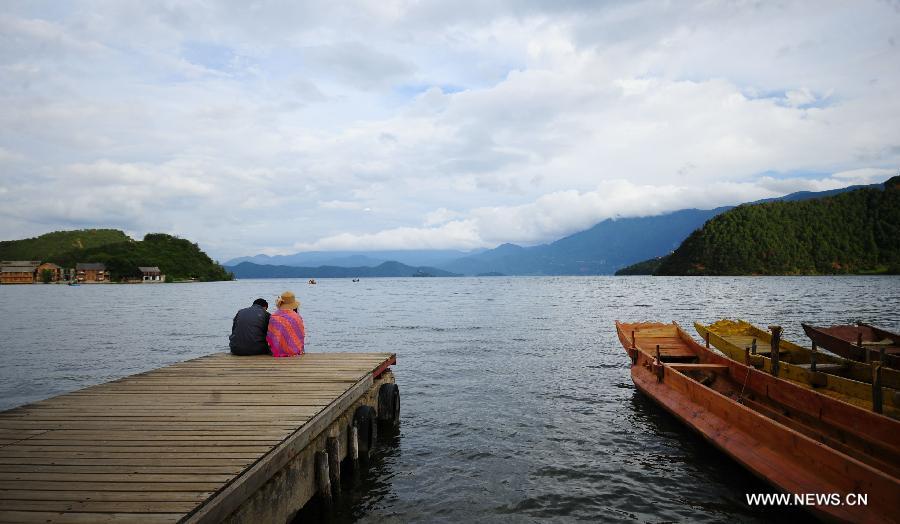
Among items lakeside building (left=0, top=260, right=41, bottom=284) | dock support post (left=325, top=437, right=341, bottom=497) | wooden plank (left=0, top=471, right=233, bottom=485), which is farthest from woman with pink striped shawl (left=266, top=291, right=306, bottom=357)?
lakeside building (left=0, top=260, right=41, bottom=284)

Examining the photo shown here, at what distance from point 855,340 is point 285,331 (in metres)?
22.8

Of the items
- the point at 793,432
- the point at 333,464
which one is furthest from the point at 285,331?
the point at 793,432

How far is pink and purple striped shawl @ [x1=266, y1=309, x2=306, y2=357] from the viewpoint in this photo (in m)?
14.1

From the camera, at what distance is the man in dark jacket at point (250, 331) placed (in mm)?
14367

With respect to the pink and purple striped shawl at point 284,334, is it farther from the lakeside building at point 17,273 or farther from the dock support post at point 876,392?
the lakeside building at point 17,273

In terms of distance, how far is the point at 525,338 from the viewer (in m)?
33.5

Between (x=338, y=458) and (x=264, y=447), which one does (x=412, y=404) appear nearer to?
(x=338, y=458)

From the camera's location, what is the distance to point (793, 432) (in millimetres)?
8375

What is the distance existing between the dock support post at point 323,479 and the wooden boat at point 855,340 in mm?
18601

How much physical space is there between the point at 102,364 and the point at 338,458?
22046mm

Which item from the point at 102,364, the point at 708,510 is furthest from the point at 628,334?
the point at 102,364

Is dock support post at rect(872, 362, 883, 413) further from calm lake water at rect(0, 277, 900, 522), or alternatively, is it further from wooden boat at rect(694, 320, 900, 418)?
calm lake water at rect(0, 277, 900, 522)

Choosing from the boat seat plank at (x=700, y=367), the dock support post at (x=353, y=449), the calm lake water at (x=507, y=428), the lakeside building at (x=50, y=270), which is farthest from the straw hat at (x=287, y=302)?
the lakeside building at (x=50, y=270)

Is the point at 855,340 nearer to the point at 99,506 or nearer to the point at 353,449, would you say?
the point at 353,449
